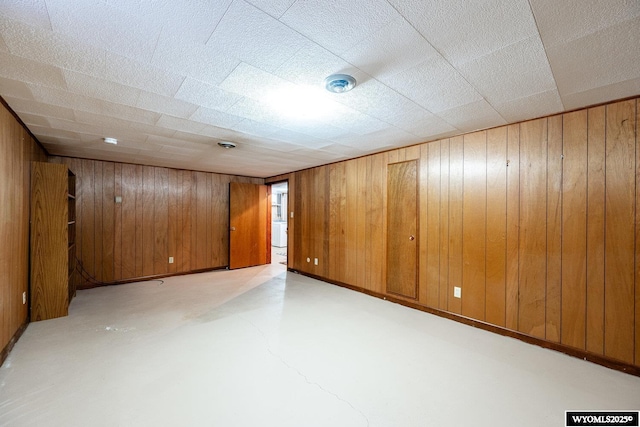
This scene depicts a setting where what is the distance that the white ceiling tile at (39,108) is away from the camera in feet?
7.08

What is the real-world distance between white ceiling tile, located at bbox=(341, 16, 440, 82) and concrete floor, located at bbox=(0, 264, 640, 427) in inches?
85.5

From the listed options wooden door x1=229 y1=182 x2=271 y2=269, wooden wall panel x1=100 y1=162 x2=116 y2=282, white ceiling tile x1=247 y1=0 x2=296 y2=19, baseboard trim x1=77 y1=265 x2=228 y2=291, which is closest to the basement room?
white ceiling tile x1=247 y1=0 x2=296 y2=19

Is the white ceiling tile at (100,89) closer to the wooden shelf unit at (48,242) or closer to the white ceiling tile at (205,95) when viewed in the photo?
the white ceiling tile at (205,95)

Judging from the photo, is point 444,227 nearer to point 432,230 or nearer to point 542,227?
point 432,230

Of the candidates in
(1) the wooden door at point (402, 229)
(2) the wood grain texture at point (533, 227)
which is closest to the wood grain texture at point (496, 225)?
(2) the wood grain texture at point (533, 227)

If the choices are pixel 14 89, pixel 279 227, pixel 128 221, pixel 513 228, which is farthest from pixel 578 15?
pixel 279 227

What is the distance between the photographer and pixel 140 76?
1778 millimetres

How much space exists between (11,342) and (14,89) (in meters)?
2.14

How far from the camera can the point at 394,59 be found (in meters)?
1.58

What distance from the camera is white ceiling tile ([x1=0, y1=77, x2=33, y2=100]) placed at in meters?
1.83

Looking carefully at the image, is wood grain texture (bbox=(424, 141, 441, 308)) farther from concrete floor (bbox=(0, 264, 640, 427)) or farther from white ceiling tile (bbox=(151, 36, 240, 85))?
white ceiling tile (bbox=(151, 36, 240, 85))

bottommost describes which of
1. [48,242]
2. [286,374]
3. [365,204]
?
[286,374]

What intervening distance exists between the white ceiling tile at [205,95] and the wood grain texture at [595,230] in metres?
2.99

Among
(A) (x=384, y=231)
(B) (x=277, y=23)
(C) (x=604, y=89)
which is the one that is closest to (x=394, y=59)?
(B) (x=277, y=23)
